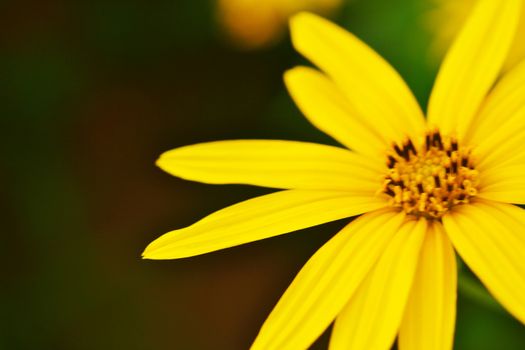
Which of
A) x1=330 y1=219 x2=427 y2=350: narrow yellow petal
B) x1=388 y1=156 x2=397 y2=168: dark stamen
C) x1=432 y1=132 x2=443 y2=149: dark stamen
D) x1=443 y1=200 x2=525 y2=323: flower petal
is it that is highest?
x1=432 y1=132 x2=443 y2=149: dark stamen

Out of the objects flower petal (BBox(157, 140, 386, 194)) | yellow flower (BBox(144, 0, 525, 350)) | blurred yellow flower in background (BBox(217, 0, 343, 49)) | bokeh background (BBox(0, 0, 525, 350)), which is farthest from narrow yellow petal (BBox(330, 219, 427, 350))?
blurred yellow flower in background (BBox(217, 0, 343, 49))

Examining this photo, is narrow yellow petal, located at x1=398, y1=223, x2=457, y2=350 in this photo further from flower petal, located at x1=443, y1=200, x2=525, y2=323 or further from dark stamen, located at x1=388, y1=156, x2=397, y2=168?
dark stamen, located at x1=388, y1=156, x2=397, y2=168

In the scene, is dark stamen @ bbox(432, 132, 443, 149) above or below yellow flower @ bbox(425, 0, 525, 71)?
below

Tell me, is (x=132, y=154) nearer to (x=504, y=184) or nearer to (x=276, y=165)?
(x=276, y=165)

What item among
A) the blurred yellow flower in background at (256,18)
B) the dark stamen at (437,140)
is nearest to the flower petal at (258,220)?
the dark stamen at (437,140)

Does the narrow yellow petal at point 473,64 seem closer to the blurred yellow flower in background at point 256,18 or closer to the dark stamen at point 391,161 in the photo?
the dark stamen at point 391,161
